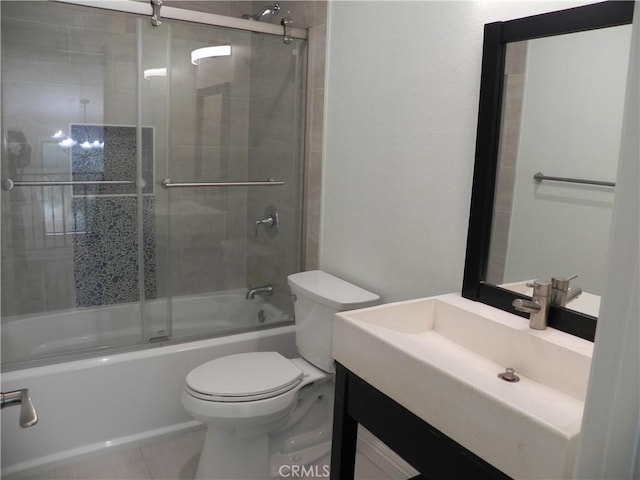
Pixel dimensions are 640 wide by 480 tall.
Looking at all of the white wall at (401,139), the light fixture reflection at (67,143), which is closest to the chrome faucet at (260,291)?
the white wall at (401,139)

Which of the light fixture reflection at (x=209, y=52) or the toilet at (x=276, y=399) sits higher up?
the light fixture reflection at (x=209, y=52)

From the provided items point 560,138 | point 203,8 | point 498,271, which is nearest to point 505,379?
point 498,271

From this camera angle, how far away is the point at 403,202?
2072mm

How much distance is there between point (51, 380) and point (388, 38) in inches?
77.2

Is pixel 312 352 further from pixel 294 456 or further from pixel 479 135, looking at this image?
pixel 479 135

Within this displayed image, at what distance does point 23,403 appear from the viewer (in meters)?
0.95

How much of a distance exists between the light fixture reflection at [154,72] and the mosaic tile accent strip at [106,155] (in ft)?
0.80

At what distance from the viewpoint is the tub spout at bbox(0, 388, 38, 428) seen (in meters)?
0.92

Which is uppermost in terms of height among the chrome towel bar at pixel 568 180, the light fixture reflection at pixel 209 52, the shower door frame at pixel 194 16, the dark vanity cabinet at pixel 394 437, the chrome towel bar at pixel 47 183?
the shower door frame at pixel 194 16

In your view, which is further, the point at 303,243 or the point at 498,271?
the point at 303,243

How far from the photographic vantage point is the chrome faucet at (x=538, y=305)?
1.45 meters

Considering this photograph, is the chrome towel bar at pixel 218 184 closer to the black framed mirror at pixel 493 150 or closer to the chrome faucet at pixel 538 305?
the black framed mirror at pixel 493 150

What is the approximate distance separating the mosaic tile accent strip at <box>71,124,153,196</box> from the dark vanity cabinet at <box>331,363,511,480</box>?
5.00 feet

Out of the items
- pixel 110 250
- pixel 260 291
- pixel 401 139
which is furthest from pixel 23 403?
pixel 260 291
